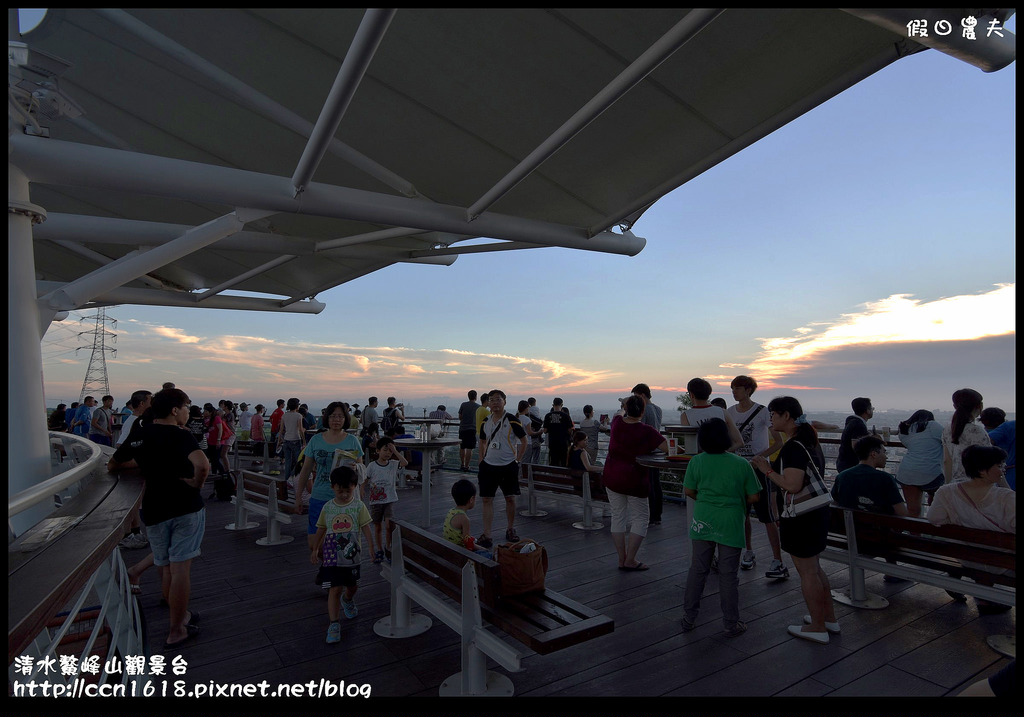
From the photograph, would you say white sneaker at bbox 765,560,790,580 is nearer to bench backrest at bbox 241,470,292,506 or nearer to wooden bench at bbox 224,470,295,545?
wooden bench at bbox 224,470,295,545

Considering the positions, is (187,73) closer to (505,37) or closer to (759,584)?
(505,37)

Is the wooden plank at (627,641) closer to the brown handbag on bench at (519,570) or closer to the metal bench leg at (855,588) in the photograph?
the metal bench leg at (855,588)

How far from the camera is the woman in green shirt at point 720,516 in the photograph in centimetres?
381

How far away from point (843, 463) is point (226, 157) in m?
10.2

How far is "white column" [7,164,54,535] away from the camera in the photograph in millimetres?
4816

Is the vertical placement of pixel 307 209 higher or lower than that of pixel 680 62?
lower

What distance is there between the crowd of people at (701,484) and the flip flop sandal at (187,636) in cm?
1

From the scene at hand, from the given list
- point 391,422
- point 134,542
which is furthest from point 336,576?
point 391,422

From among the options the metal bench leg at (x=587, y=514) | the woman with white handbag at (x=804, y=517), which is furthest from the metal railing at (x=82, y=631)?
the metal bench leg at (x=587, y=514)

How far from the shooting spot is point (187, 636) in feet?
12.7

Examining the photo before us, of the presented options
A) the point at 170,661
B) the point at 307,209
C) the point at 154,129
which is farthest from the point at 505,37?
the point at 154,129

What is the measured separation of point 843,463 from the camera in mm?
6406

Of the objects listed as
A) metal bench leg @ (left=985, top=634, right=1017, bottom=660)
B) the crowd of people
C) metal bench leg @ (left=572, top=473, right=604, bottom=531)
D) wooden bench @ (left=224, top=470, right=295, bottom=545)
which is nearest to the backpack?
wooden bench @ (left=224, top=470, right=295, bottom=545)
